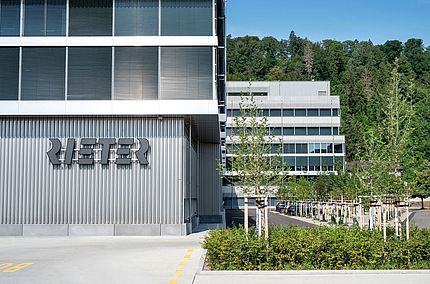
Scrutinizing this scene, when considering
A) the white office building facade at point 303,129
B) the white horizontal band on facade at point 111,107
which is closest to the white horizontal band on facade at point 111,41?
the white horizontal band on facade at point 111,107

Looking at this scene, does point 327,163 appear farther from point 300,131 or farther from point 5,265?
point 5,265

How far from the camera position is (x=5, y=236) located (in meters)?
26.6

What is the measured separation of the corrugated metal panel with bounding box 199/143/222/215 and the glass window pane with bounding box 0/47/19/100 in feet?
52.5

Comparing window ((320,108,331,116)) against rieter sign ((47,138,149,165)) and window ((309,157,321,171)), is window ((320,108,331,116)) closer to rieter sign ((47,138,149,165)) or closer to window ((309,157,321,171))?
window ((309,157,321,171))

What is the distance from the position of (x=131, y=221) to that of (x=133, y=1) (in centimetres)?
984

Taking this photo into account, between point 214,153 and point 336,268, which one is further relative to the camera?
point 214,153

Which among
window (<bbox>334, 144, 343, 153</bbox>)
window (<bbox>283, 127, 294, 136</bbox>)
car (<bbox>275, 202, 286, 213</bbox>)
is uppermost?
window (<bbox>283, 127, 294, 136</bbox>)

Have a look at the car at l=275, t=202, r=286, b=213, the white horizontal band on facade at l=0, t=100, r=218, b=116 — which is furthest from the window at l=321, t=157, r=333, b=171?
the white horizontal band on facade at l=0, t=100, r=218, b=116

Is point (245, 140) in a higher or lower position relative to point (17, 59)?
lower

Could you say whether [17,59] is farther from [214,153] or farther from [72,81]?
[214,153]

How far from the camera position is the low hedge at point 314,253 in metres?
14.8

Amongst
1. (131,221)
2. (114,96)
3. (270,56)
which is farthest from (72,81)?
(270,56)

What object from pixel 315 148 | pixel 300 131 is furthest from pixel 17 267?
pixel 300 131

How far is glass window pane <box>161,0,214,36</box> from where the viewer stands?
26.9 meters
